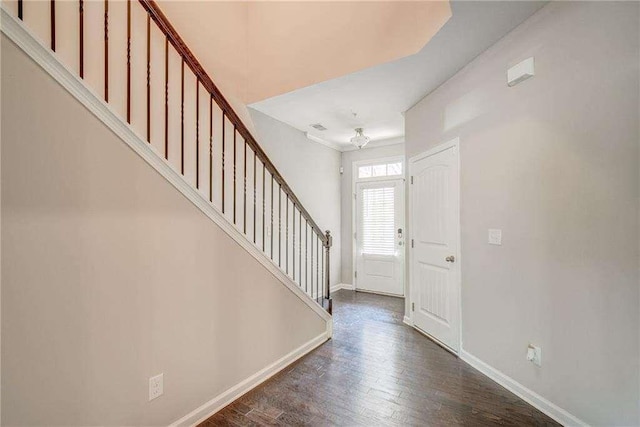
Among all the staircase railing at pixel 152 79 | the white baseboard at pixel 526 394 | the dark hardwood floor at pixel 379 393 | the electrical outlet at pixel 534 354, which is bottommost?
the dark hardwood floor at pixel 379 393

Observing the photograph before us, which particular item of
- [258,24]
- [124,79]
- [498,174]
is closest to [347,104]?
[258,24]

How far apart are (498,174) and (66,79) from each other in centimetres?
277

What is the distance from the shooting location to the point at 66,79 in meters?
1.31

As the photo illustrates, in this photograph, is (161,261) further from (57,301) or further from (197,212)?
(57,301)

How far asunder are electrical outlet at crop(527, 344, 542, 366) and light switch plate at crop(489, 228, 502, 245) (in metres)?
→ 0.77

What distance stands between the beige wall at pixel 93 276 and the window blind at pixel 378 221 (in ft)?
11.8

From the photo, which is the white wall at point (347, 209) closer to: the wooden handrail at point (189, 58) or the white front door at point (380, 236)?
the white front door at point (380, 236)

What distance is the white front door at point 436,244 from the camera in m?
2.97

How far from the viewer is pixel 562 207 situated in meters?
1.96

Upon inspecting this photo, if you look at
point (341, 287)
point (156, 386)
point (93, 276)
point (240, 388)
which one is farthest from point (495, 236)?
point (341, 287)

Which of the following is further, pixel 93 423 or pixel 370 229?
pixel 370 229

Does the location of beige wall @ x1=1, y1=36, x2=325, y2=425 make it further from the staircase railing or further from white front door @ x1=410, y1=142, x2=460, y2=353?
white front door @ x1=410, y1=142, x2=460, y2=353

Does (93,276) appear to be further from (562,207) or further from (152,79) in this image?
(562,207)

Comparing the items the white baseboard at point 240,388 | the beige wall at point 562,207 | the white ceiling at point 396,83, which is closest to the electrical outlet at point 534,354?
the beige wall at point 562,207
